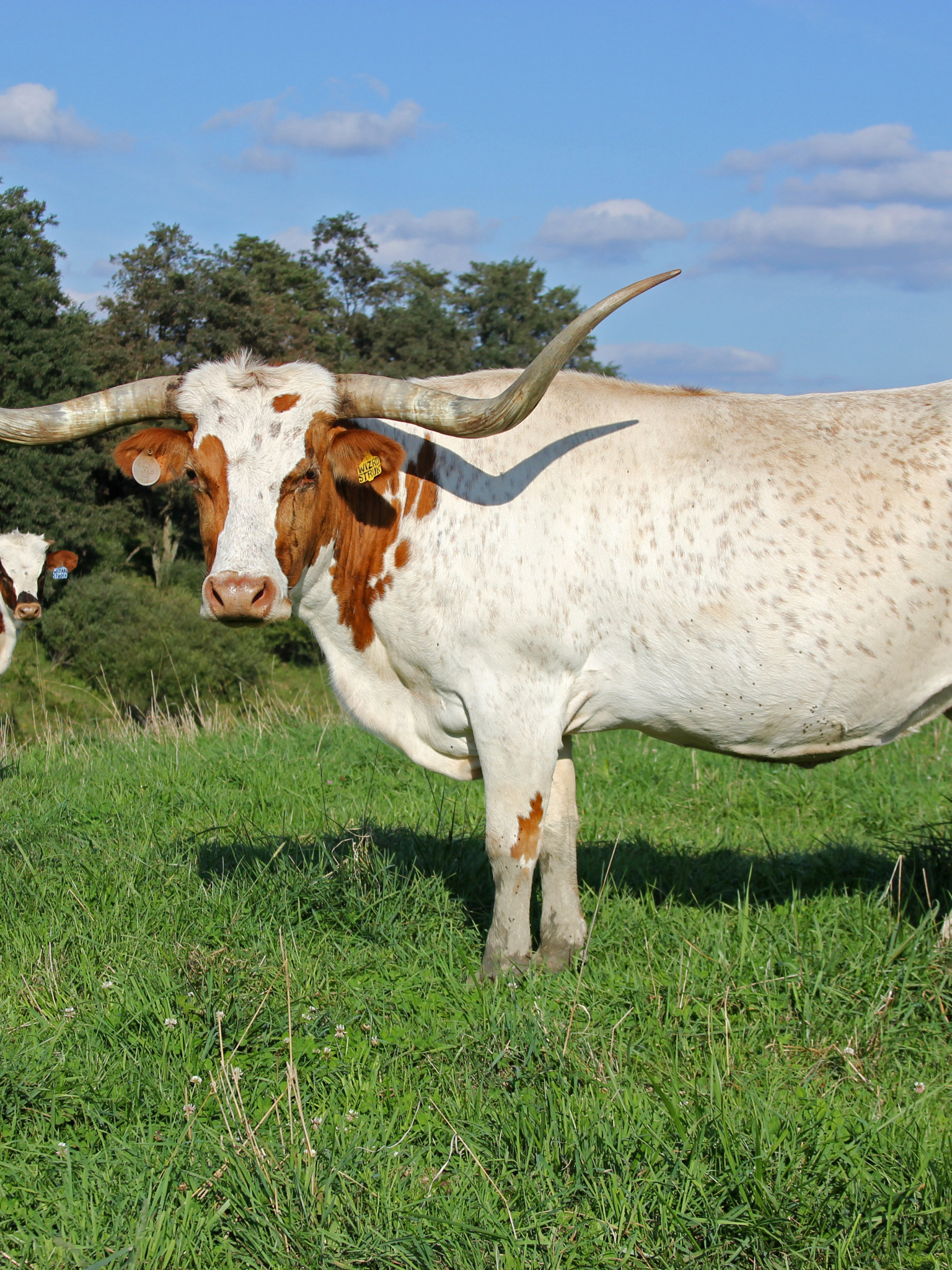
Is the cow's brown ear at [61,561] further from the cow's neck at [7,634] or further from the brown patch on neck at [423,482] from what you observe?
the brown patch on neck at [423,482]

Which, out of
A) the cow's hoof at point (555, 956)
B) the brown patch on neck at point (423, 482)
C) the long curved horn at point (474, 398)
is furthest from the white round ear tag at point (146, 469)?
the cow's hoof at point (555, 956)

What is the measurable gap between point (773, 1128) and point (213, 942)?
2271 mm

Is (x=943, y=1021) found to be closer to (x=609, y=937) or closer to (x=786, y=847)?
(x=609, y=937)

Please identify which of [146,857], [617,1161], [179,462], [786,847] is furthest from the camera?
[786,847]

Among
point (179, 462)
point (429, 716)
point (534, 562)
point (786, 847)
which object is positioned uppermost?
point (179, 462)

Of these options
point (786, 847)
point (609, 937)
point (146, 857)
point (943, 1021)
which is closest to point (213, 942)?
point (146, 857)

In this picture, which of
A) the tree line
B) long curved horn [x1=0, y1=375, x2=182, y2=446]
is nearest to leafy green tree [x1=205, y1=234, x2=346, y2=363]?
the tree line

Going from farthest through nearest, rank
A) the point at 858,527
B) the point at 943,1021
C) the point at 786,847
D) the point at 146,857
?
the point at 786,847 < the point at 146,857 < the point at 858,527 < the point at 943,1021

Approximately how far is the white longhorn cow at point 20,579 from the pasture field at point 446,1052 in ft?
21.3

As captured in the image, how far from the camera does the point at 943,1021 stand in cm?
384

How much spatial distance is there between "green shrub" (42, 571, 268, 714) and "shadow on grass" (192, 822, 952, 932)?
24795 millimetres

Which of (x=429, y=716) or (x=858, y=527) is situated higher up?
(x=858, y=527)

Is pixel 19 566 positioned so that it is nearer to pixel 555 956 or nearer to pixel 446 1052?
pixel 555 956

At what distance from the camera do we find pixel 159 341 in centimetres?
3397
